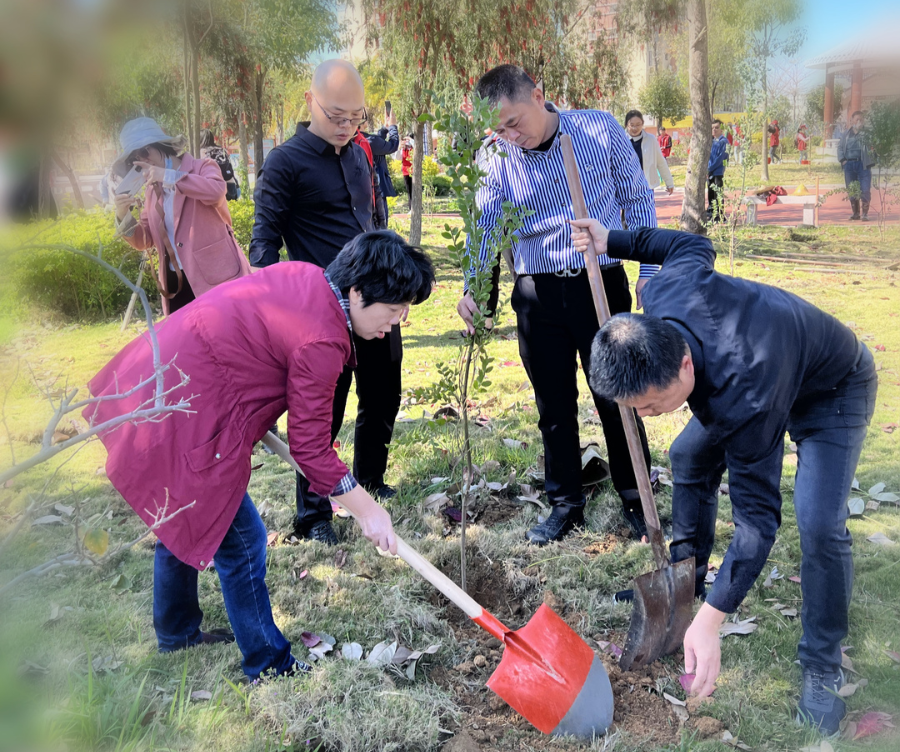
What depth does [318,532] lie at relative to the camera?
3.46 metres

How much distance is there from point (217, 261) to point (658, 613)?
8.71 feet

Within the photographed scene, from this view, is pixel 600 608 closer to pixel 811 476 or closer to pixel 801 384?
pixel 811 476

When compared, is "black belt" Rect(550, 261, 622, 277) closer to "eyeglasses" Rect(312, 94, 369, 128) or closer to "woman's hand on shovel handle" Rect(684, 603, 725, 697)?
"eyeglasses" Rect(312, 94, 369, 128)

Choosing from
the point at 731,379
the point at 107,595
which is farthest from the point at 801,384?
the point at 107,595

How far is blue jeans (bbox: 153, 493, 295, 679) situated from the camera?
2342 millimetres

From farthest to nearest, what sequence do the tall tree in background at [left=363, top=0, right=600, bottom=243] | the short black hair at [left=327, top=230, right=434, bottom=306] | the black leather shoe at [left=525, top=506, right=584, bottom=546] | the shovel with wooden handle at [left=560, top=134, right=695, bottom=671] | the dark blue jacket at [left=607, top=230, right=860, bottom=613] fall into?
1. the tall tree in background at [left=363, top=0, right=600, bottom=243]
2. the black leather shoe at [left=525, top=506, right=584, bottom=546]
3. the shovel with wooden handle at [left=560, top=134, right=695, bottom=671]
4. the short black hair at [left=327, top=230, right=434, bottom=306]
5. the dark blue jacket at [left=607, top=230, right=860, bottom=613]

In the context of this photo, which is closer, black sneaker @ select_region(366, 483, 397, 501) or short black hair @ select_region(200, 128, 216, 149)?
black sneaker @ select_region(366, 483, 397, 501)

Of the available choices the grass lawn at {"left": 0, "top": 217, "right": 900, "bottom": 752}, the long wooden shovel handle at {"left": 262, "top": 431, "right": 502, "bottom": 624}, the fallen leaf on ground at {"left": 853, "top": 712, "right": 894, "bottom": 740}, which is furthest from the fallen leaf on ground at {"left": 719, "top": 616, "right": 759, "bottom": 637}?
the long wooden shovel handle at {"left": 262, "top": 431, "right": 502, "bottom": 624}

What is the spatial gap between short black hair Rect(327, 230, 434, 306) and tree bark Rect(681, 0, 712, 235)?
620 cm

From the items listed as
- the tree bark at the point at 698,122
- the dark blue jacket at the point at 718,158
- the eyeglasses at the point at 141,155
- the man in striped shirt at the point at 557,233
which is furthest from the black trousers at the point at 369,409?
the dark blue jacket at the point at 718,158

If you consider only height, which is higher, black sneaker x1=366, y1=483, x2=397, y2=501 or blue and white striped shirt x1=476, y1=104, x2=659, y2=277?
blue and white striped shirt x1=476, y1=104, x2=659, y2=277

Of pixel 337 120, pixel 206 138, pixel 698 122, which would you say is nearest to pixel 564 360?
pixel 337 120

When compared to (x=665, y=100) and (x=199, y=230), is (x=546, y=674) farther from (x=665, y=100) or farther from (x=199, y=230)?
(x=665, y=100)

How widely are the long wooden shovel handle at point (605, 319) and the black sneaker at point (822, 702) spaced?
0.60 metres
